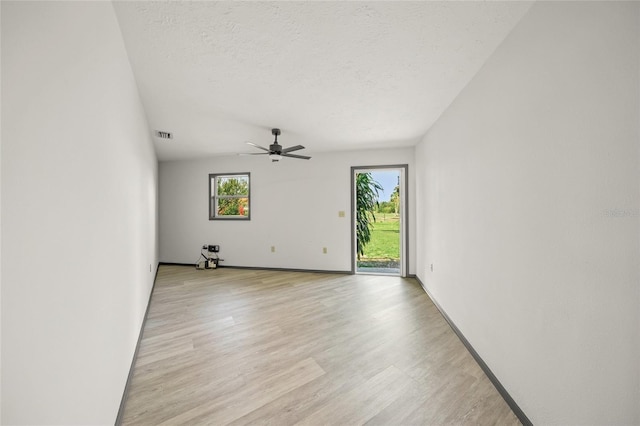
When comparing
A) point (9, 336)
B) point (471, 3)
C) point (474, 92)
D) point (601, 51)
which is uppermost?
point (471, 3)

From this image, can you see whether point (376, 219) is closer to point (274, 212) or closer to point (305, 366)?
point (274, 212)

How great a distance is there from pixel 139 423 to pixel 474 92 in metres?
3.34

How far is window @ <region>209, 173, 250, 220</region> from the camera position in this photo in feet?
17.6

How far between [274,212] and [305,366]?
11.6 feet

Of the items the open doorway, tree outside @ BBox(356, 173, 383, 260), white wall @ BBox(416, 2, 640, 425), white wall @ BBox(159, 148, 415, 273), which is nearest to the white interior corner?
white wall @ BBox(416, 2, 640, 425)

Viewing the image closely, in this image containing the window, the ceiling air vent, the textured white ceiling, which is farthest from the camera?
the window

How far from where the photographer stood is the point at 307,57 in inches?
70.4

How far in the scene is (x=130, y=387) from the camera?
170 cm

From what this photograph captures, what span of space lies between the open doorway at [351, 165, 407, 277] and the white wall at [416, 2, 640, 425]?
2.70 meters

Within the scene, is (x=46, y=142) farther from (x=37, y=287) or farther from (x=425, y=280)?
(x=425, y=280)

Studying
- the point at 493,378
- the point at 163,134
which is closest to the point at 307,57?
the point at 493,378

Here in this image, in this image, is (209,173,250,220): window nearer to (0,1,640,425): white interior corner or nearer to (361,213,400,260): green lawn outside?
(0,1,640,425): white interior corner

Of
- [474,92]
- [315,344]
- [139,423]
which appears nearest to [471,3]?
[474,92]

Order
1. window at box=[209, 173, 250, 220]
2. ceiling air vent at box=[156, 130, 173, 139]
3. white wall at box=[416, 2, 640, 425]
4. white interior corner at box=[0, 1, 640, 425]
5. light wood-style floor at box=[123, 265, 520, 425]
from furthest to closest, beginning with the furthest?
window at box=[209, 173, 250, 220] → ceiling air vent at box=[156, 130, 173, 139] → light wood-style floor at box=[123, 265, 520, 425] → white wall at box=[416, 2, 640, 425] → white interior corner at box=[0, 1, 640, 425]
